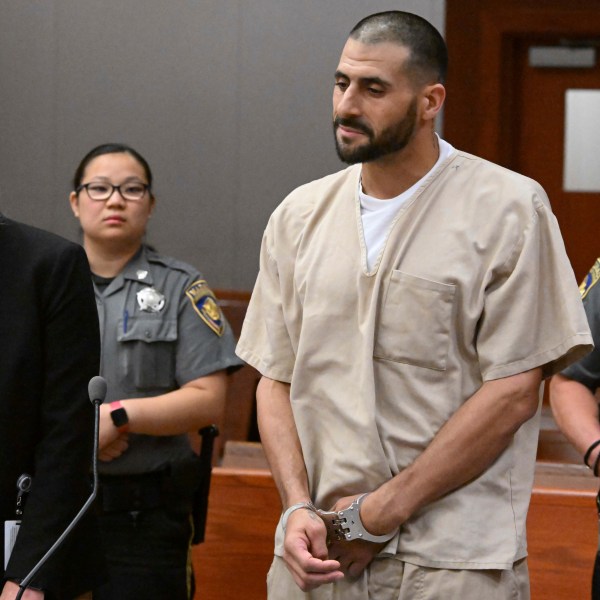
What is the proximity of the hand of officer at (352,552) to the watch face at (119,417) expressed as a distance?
98cm

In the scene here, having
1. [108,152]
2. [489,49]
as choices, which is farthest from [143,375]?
[489,49]

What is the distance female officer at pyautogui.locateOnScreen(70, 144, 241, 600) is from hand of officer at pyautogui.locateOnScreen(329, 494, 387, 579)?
0.97 m

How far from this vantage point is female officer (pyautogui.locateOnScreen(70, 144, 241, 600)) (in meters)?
2.85

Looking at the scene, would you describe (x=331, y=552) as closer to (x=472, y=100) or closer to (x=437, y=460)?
(x=437, y=460)

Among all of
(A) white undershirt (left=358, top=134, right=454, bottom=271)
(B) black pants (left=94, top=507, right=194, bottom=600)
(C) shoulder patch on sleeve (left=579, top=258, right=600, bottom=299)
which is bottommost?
(B) black pants (left=94, top=507, right=194, bottom=600)

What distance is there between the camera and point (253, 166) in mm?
5918

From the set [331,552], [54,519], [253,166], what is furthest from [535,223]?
[253,166]

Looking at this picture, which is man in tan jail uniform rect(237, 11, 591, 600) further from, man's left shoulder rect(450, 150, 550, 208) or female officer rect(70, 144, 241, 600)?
female officer rect(70, 144, 241, 600)

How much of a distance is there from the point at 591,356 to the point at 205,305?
109 cm

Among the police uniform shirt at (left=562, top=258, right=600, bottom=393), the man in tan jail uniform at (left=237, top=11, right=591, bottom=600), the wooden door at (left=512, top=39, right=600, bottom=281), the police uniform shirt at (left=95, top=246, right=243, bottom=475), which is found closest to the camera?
the man in tan jail uniform at (left=237, top=11, right=591, bottom=600)

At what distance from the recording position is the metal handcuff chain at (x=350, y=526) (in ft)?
6.18

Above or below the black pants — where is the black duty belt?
above

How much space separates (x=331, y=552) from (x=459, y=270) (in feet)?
1.65

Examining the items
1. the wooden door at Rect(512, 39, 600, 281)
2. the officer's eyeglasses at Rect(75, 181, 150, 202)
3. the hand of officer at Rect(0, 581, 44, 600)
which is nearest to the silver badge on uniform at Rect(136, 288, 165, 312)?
the officer's eyeglasses at Rect(75, 181, 150, 202)
